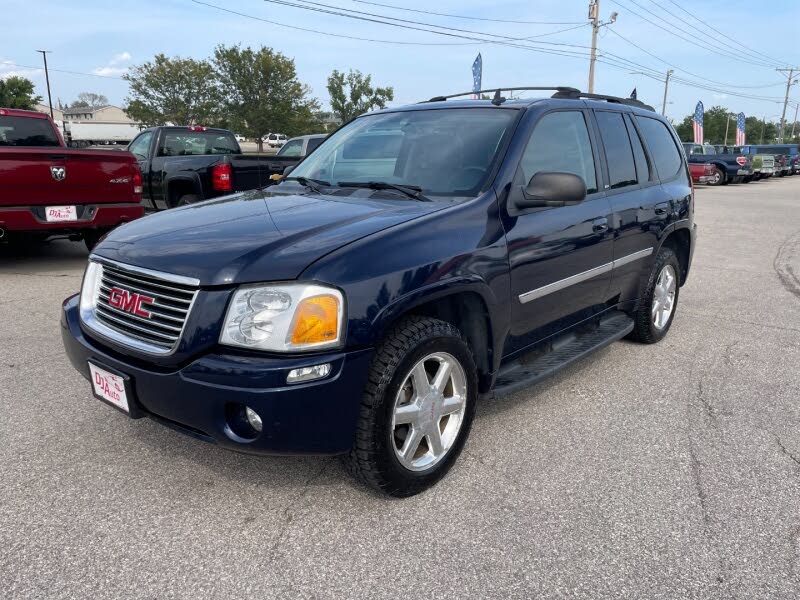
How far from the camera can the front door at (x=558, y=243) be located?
321 centimetres

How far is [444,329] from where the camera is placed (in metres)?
2.72

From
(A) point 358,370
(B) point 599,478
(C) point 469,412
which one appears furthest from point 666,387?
(A) point 358,370

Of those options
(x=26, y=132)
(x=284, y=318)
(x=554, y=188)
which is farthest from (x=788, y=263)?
(x=26, y=132)

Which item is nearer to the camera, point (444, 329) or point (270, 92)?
point (444, 329)

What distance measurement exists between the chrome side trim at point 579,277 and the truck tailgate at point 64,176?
5.74m

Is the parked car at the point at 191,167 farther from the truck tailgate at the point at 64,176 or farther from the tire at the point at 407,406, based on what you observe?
the tire at the point at 407,406

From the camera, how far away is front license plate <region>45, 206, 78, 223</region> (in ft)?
22.5

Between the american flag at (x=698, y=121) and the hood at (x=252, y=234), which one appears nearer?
the hood at (x=252, y=234)

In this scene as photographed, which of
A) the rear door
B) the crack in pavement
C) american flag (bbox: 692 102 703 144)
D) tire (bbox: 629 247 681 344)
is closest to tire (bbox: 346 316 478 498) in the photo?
the rear door

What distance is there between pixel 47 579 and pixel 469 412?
179 cm

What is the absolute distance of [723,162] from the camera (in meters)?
28.0

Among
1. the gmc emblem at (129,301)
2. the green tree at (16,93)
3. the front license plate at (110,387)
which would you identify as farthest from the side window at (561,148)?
the green tree at (16,93)

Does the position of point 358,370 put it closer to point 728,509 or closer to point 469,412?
point 469,412

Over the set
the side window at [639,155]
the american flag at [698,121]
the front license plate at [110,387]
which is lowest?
the front license plate at [110,387]
